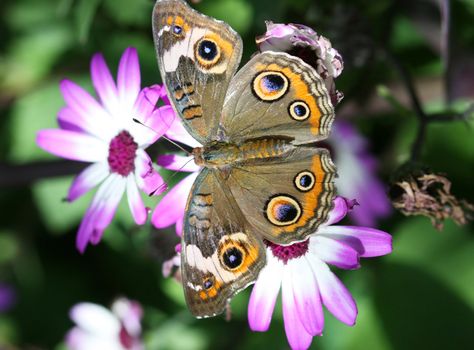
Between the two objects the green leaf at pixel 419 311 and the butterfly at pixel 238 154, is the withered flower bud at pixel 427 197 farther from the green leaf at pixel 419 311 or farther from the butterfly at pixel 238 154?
the green leaf at pixel 419 311

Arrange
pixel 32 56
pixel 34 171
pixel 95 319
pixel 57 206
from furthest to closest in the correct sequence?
pixel 32 56 → pixel 57 206 → pixel 95 319 → pixel 34 171

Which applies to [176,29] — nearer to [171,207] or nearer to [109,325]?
[171,207]

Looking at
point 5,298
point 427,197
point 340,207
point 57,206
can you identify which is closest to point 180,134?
point 340,207

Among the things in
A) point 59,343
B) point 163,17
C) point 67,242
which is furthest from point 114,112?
point 59,343

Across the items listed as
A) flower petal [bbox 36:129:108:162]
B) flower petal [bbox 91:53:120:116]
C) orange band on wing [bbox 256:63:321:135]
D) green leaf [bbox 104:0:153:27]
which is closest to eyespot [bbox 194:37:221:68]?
orange band on wing [bbox 256:63:321:135]

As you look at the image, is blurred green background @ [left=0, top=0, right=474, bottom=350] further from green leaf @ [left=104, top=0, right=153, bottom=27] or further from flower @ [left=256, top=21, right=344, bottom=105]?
flower @ [left=256, top=21, right=344, bottom=105]

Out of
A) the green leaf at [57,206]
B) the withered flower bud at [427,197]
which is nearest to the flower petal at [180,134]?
the withered flower bud at [427,197]
